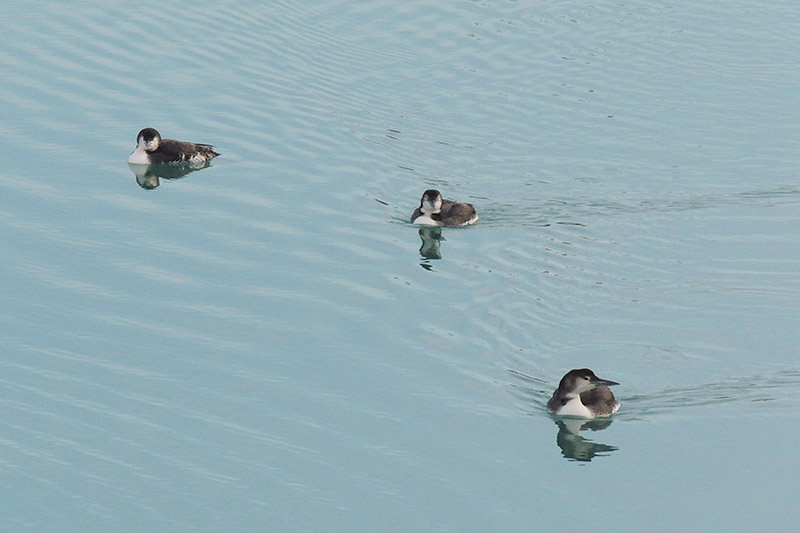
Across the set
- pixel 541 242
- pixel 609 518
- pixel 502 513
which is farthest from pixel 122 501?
pixel 541 242

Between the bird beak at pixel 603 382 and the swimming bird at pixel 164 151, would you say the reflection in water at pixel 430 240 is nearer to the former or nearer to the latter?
the swimming bird at pixel 164 151

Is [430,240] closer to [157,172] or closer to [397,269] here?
[397,269]

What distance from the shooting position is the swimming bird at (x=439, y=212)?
2502 cm

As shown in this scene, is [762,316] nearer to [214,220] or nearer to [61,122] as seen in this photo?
[214,220]

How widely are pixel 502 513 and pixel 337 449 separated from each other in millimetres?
2440

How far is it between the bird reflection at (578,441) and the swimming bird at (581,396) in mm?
139

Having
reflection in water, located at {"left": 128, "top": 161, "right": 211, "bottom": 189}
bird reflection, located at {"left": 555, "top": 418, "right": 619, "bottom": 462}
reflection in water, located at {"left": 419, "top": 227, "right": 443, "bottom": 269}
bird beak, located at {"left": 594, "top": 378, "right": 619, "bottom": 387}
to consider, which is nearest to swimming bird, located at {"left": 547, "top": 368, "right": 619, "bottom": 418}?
bird beak, located at {"left": 594, "top": 378, "right": 619, "bottom": 387}

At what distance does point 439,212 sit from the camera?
82.7ft

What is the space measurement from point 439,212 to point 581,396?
724 centimetres

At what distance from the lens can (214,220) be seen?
989 inches

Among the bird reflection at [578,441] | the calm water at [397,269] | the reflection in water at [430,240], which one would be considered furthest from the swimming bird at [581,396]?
the reflection in water at [430,240]

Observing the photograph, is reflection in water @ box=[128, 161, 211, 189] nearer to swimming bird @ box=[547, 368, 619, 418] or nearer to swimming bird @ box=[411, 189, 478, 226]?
swimming bird @ box=[411, 189, 478, 226]

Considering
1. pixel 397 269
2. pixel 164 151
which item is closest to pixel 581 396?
pixel 397 269

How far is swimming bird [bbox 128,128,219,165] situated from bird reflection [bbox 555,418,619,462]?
40.3 ft
